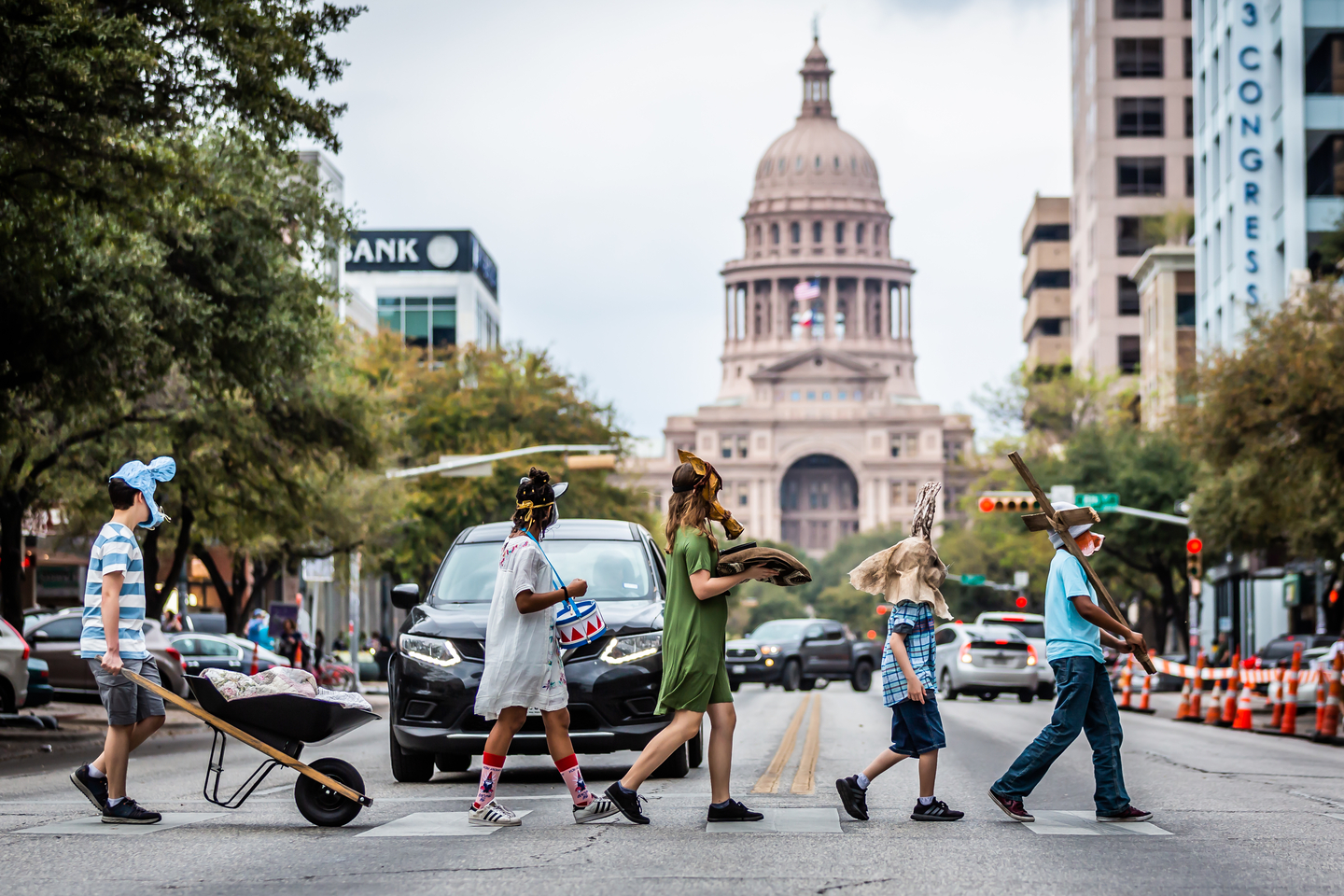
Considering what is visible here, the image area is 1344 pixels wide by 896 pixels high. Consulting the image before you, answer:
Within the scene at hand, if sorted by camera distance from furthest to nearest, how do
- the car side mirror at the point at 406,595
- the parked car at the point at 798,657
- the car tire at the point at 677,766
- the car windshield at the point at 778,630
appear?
the car windshield at the point at 778,630
the parked car at the point at 798,657
the car tire at the point at 677,766
the car side mirror at the point at 406,595

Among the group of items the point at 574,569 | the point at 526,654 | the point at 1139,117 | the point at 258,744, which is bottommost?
the point at 258,744

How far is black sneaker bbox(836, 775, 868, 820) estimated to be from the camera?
10.2m

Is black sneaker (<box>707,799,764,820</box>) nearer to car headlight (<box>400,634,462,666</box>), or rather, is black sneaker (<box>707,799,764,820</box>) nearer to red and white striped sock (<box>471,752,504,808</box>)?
red and white striped sock (<box>471,752,504,808</box>)

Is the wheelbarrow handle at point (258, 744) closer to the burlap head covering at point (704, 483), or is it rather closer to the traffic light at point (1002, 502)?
the burlap head covering at point (704, 483)

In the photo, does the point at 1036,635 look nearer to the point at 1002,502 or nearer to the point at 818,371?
the point at 1002,502

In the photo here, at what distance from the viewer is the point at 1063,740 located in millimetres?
9969

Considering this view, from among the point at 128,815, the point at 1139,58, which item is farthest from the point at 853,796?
the point at 1139,58

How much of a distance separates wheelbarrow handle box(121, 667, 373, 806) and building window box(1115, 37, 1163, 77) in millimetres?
92707

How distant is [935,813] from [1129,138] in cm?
9075

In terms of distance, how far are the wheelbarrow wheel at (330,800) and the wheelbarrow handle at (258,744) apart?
0.05m

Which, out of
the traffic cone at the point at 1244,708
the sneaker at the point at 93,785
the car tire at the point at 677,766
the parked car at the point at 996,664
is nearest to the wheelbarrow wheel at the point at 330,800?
the sneaker at the point at 93,785

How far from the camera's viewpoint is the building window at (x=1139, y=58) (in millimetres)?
96875

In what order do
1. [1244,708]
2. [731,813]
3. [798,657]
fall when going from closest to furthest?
[731,813], [1244,708], [798,657]

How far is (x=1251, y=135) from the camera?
55812 millimetres
